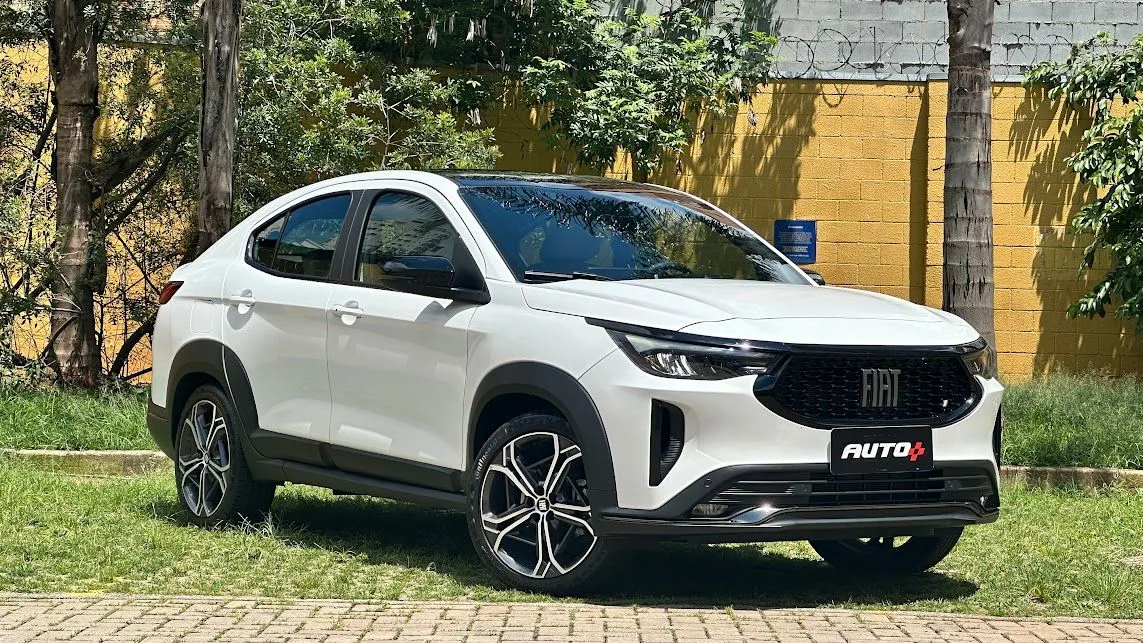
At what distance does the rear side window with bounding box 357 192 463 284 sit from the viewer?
7.45 meters

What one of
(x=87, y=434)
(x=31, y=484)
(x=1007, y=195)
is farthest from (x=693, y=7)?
(x=31, y=484)

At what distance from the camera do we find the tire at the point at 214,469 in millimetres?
8376

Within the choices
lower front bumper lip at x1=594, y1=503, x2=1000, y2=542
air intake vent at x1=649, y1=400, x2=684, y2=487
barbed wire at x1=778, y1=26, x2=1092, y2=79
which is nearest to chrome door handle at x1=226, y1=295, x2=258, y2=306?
lower front bumper lip at x1=594, y1=503, x2=1000, y2=542

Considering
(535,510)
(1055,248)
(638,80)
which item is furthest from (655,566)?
(1055,248)

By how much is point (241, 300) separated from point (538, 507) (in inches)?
95.4

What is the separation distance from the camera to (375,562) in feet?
25.1

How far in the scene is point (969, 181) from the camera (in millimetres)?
12461

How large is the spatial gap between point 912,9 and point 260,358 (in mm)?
9867

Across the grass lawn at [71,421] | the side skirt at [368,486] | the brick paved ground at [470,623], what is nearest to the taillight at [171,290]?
the side skirt at [368,486]

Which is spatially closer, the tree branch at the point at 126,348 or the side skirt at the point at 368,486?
the side skirt at the point at 368,486

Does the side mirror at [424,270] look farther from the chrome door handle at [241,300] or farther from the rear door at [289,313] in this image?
the chrome door handle at [241,300]

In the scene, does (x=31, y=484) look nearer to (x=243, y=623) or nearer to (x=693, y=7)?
(x=243, y=623)

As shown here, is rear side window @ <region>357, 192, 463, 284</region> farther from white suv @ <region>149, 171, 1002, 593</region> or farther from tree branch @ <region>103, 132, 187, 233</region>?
tree branch @ <region>103, 132, 187, 233</region>

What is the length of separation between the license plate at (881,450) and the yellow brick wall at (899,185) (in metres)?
9.87
